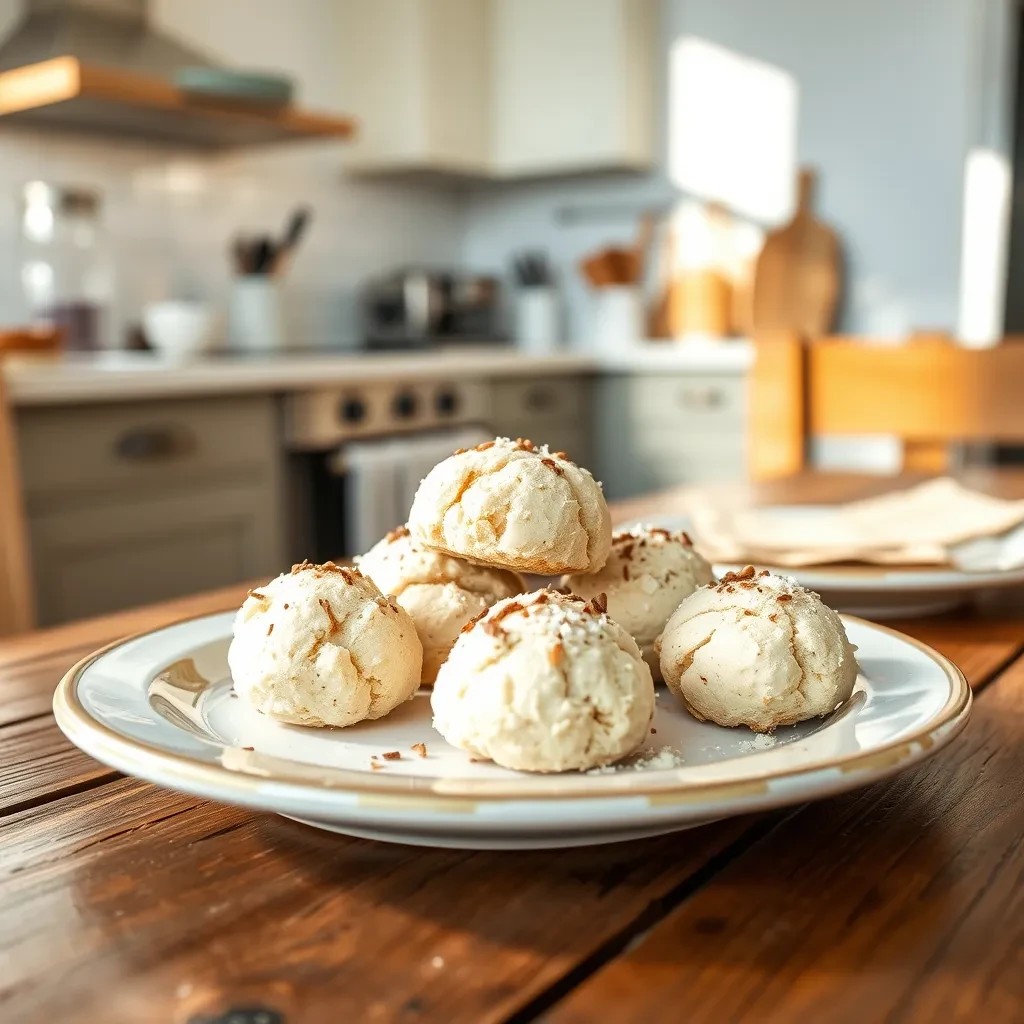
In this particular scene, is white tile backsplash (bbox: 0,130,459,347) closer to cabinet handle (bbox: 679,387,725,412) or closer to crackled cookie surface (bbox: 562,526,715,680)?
cabinet handle (bbox: 679,387,725,412)

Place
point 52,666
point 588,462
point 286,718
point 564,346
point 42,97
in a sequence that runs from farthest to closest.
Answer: point 564,346 → point 588,462 → point 42,97 → point 52,666 → point 286,718

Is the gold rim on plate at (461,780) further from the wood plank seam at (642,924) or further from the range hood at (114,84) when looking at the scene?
the range hood at (114,84)

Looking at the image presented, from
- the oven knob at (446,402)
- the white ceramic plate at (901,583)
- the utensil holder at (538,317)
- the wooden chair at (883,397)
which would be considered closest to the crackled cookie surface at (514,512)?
the white ceramic plate at (901,583)

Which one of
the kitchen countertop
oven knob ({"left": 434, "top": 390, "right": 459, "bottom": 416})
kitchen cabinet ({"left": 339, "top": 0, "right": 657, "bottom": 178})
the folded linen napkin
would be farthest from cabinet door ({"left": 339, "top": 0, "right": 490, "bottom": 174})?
the folded linen napkin

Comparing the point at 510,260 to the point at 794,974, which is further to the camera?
the point at 510,260

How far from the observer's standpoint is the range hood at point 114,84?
2492 mm

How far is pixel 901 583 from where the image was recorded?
0.83 meters

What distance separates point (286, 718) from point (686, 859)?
196mm

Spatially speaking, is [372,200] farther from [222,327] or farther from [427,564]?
[427,564]

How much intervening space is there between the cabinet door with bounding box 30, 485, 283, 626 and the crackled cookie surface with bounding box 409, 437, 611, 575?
66.5 inches

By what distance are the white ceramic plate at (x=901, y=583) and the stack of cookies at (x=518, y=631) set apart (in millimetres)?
238

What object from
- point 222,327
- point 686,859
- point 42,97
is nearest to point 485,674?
point 686,859

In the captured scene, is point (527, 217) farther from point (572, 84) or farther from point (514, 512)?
point (514, 512)

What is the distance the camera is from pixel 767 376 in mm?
1650
